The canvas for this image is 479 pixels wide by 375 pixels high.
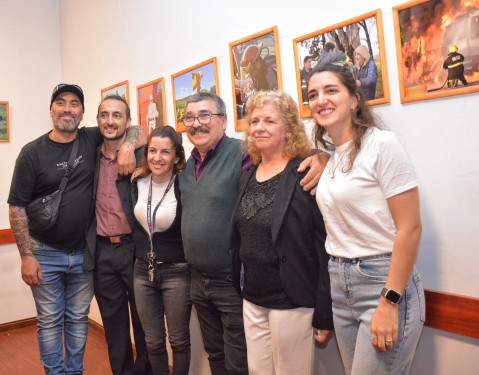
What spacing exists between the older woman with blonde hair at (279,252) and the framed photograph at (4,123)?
3.16m

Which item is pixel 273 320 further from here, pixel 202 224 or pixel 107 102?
pixel 107 102

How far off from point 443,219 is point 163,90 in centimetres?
203

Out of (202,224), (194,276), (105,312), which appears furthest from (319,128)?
(105,312)

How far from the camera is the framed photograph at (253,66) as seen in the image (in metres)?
2.01

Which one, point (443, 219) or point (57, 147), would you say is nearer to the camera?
point (443, 219)

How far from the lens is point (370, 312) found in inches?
49.6

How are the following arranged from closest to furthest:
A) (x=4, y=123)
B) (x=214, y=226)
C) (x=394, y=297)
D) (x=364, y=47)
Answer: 1. (x=394, y=297)
2. (x=364, y=47)
3. (x=214, y=226)
4. (x=4, y=123)

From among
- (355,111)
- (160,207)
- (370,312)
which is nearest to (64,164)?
(160,207)

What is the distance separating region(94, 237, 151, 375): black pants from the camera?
7.56ft

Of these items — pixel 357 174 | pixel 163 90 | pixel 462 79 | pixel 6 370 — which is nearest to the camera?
pixel 357 174

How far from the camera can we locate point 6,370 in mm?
3039

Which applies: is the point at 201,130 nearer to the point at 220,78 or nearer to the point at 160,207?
the point at 160,207

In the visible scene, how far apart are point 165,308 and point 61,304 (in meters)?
0.74

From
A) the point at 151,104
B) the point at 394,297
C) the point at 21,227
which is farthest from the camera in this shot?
the point at 151,104
